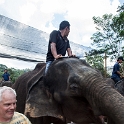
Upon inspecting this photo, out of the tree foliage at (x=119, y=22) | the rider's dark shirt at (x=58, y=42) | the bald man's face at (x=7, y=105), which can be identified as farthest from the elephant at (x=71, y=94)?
the tree foliage at (x=119, y=22)

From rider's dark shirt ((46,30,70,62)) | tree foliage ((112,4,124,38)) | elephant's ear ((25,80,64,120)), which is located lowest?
elephant's ear ((25,80,64,120))

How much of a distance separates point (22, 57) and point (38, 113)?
50.4ft

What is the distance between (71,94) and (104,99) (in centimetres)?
70

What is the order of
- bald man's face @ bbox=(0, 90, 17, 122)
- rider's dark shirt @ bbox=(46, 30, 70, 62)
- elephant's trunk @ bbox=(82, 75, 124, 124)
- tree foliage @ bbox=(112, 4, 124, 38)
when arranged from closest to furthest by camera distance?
bald man's face @ bbox=(0, 90, 17, 122) → elephant's trunk @ bbox=(82, 75, 124, 124) → rider's dark shirt @ bbox=(46, 30, 70, 62) → tree foliage @ bbox=(112, 4, 124, 38)

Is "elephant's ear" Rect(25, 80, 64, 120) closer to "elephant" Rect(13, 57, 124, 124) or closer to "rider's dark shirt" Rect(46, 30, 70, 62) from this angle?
"elephant" Rect(13, 57, 124, 124)

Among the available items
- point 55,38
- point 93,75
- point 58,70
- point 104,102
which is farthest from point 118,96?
point 55,38

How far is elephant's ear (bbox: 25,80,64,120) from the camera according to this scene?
446 cm

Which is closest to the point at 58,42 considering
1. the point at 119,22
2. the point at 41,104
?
the point at 41,104

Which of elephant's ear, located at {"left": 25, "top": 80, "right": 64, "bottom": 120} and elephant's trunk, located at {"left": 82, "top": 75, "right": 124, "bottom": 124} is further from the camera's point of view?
elephant's ear, located at {"left": 25, "top": 80, "right": 64, "bottom": 120}

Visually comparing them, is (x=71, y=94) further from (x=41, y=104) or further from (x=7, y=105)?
(x=7, y=105)

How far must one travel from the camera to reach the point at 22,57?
19.6 m

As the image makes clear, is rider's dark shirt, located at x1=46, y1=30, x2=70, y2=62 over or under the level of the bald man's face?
over

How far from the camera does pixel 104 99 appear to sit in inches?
142

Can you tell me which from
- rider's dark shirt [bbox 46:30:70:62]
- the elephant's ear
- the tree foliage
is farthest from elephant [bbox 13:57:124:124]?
the tree foliage
